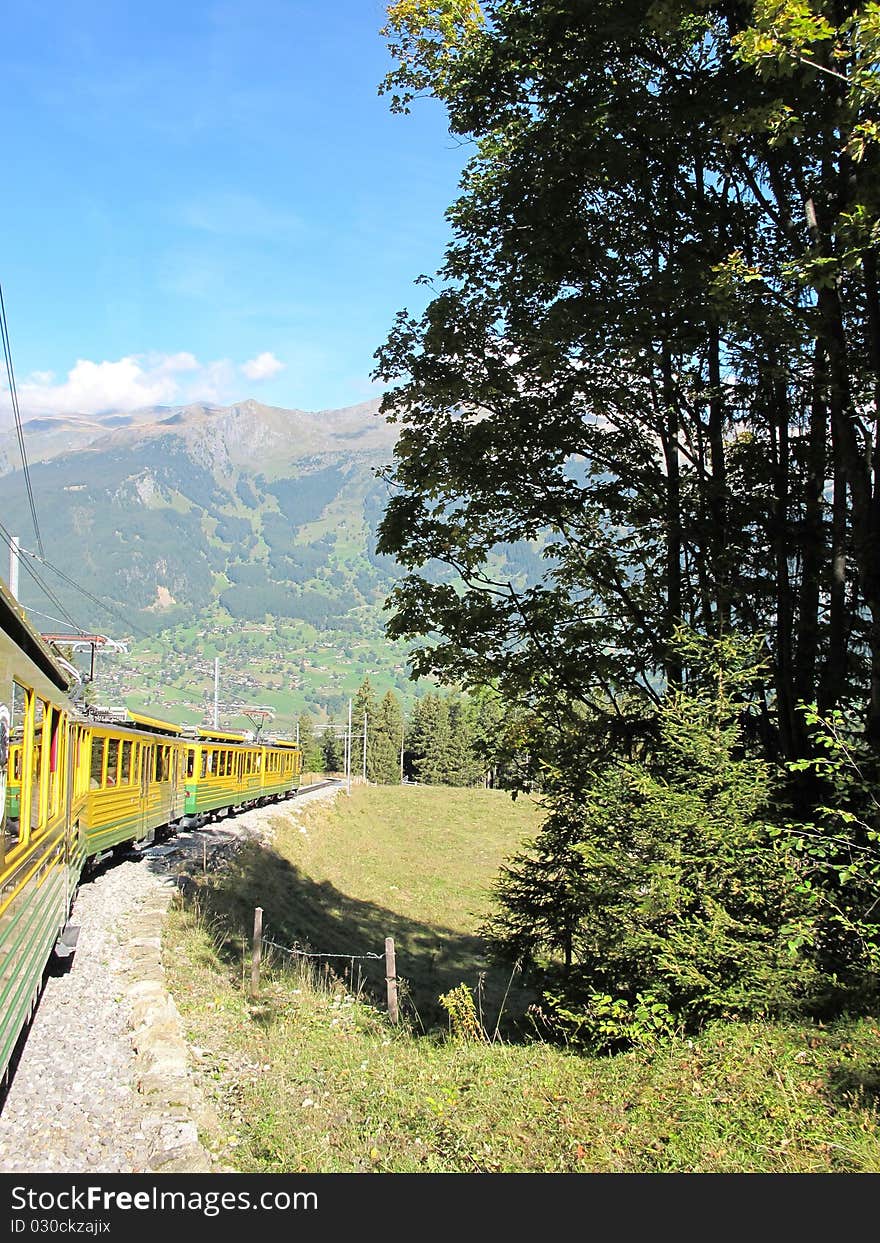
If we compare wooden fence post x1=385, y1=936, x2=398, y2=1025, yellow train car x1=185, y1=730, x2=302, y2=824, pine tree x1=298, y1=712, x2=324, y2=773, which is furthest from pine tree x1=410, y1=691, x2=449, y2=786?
wooden fence post x1=385, y1=936, x2=398, y2=1025

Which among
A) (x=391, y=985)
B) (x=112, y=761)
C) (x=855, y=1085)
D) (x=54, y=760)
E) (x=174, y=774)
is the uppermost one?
(x=54, y=760)

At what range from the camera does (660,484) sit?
30.7 feet

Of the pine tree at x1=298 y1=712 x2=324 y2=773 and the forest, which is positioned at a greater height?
the forest

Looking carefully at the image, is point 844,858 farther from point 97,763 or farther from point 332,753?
point 332,753

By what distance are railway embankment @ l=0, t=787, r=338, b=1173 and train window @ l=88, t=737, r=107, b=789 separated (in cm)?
189

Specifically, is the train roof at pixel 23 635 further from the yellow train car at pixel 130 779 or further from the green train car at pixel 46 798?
the yellow train car at pixel 130 779

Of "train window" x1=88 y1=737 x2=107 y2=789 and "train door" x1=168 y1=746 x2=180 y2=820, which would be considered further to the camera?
"train door" x1=168 y1=746 x2=180 y2=820

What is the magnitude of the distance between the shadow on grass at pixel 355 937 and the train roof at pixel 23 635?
5.42 metres

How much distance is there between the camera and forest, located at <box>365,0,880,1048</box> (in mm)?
6887

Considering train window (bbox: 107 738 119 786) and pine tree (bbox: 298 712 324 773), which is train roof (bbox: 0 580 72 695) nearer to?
train window (bbox: 107 738 119 786)

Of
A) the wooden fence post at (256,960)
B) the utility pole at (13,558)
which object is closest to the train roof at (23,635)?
the wooden fence post at (256,960)

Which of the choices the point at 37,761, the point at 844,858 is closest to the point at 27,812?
the point at 37,761

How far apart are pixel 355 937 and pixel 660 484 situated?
Result: 11338mm

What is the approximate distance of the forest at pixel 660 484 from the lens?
22.6 ft
